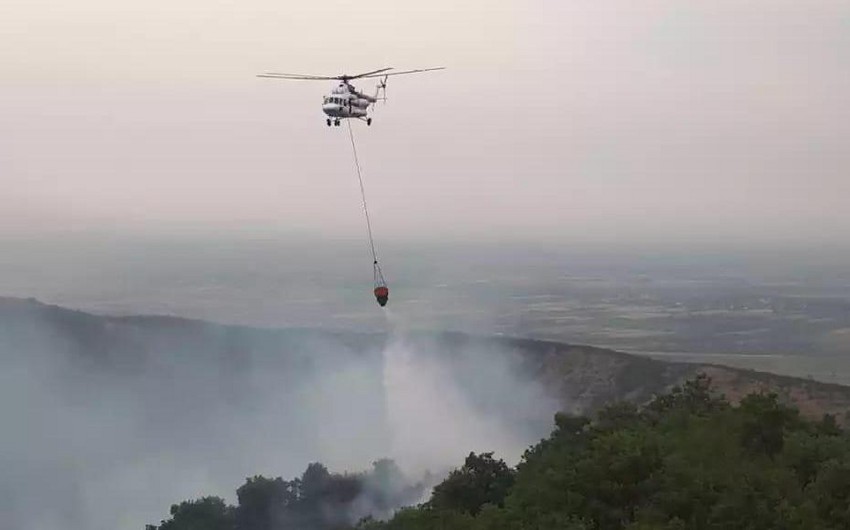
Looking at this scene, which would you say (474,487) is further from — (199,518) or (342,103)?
(199,518)

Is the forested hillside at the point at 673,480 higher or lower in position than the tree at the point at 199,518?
higher

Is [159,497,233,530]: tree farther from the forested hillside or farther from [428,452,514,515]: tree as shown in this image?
[428,452,514,515]: tree

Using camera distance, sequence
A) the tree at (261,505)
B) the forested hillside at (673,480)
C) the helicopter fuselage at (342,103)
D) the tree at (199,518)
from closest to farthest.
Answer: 1. the forested hillside at (673,480)
2. the helicopter fuselage at (342,103)
3. the tree at (199,518)
4. the tree at (261,505)

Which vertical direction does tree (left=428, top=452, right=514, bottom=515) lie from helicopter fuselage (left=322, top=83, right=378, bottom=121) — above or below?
below

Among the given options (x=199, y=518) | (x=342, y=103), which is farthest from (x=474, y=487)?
(x=199, y=518)

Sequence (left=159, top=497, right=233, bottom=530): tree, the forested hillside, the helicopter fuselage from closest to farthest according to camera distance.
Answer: the forested hillside
the helicopter fuselage
(left=159, top=497, right=233, bottom=530): tree

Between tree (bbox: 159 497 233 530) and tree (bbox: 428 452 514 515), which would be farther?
tree (bbox: 159 497 233 530)

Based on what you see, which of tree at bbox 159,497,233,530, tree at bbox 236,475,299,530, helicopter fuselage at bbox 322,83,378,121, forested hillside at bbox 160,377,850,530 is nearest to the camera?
forested hillside at bbox 160,377,850,530

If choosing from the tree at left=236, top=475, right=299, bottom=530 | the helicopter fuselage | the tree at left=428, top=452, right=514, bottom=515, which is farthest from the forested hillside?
the tree at left=236, top=475, right=299, bottom=530

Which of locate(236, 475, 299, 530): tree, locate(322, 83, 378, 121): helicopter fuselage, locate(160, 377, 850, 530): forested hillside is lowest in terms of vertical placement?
locate(236, 475, 299, 530): tree

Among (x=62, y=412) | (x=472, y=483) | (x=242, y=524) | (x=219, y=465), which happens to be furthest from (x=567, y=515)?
(x=62, y=412)

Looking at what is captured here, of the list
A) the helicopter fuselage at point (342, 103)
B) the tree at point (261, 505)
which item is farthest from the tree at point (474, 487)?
the tree at point (261, 505)

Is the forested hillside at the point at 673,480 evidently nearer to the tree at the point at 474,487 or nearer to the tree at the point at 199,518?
the tree at the point at 474,487
